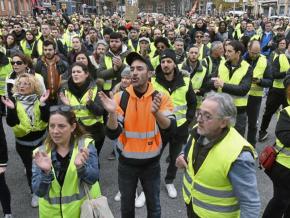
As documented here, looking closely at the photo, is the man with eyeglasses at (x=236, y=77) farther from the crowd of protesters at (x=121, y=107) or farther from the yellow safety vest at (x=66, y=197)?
the yellow safety vest at (x=66, y=197)

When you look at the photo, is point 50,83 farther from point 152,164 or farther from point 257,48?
point 257,48

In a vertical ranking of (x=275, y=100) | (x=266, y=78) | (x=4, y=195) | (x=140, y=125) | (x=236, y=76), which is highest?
(x=236, y=76)

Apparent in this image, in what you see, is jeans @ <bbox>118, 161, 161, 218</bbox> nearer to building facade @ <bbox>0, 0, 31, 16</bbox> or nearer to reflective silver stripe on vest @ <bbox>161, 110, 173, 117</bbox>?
reflective silver stripe on vest @ <bbox>161, 110, 173, 117</bbox>

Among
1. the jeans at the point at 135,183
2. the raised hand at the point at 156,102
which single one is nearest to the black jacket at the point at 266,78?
the jeans at the point at 135,183

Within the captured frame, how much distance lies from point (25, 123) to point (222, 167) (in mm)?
2837

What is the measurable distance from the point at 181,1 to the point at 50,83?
69.5 m

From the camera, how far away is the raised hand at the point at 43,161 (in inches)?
104

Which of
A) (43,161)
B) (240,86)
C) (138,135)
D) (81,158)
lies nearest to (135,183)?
(138,135)

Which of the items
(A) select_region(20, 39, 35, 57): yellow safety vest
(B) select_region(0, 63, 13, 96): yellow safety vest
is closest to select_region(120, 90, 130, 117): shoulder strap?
(B) select_region(0, 63, 13, 96): yellow safety vest

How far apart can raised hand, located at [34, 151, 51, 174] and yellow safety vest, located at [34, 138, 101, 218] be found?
4.9 inches

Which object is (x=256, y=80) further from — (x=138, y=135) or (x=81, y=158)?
→ (x=81, y=158)

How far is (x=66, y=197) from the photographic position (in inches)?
112

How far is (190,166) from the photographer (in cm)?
264

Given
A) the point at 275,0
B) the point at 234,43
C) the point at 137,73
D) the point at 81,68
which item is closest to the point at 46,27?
the point at 81,68
